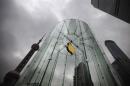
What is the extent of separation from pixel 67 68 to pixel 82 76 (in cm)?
83

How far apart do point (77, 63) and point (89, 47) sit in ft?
5.79

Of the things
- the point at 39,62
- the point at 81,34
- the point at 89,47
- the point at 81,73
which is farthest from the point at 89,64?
the point at 81,34

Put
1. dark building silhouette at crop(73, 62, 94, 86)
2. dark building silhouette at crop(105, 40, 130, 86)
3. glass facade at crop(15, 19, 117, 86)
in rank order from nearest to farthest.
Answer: dark building silhouette at crop(73, 62, 94, 86) < glass facade at crop(15, 19, 117, 86) < dark building silhouette at crop(105, 40, 130, 86)

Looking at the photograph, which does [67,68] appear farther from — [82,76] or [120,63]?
[120,63]

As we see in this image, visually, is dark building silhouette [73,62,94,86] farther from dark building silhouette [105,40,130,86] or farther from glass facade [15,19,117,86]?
dark building silhouette [105,40,130,86]

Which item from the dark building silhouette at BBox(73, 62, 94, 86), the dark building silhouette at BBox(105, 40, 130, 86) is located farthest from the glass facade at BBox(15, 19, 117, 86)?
the dark building silhouette at BBox(105, 40, 130, 86)

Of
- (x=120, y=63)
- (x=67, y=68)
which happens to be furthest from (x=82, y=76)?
(x=120, y=63)

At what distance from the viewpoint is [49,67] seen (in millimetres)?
5715

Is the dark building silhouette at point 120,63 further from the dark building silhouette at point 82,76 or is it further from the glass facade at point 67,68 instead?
the dark building silhouette at point 82,76

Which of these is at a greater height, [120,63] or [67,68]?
[120,63]

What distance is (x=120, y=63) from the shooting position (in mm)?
17719

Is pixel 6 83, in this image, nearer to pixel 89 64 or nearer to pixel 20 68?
pixel 20 68

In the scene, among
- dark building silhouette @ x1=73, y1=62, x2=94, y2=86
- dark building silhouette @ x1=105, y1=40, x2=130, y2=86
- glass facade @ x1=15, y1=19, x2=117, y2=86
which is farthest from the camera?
dark building silhouette @ x1=105, y1=40, x2=130, y2=86

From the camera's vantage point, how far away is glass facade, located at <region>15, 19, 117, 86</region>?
510 centimetres
